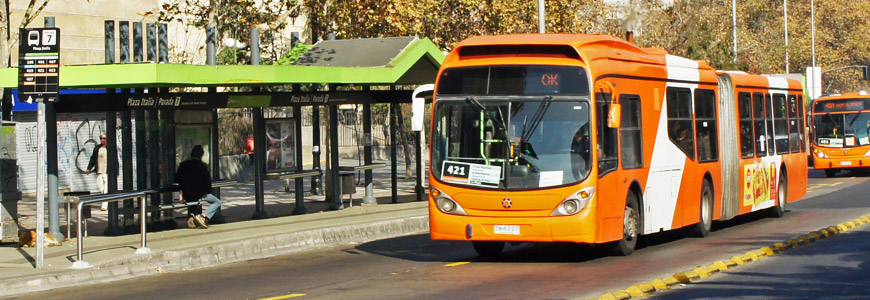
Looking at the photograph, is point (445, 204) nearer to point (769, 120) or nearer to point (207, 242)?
point (207, 242)

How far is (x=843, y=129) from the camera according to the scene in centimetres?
3769

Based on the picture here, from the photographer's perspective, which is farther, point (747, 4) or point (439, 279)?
point (747, 4)

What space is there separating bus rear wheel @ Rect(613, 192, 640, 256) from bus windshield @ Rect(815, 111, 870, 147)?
24.8 m

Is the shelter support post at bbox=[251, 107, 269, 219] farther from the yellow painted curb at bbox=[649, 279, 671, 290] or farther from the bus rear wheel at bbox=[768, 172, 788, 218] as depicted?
the yellow painted curb at bbox=[649, 279, 671, 290]

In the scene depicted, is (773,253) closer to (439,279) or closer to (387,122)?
(439,279)

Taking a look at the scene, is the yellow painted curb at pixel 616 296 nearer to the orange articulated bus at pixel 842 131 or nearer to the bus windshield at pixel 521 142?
the bus windshield at pixel 521 142

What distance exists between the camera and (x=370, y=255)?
628 inches

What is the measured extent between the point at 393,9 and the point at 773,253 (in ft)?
49.6

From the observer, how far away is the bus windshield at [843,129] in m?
37.3

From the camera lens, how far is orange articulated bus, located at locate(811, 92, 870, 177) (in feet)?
122

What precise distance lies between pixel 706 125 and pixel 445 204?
556 centimetres

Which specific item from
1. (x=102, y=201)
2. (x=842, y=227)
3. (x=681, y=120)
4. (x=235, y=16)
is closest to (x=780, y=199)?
(x=842, y=227)

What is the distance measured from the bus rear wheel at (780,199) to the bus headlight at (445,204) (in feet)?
31.5

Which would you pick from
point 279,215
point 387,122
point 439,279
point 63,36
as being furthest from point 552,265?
point 63,36
